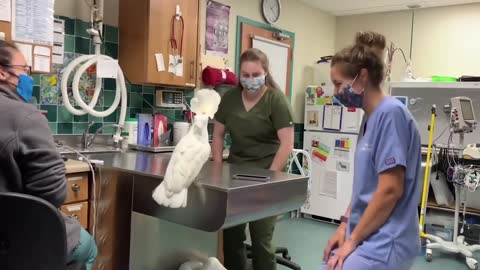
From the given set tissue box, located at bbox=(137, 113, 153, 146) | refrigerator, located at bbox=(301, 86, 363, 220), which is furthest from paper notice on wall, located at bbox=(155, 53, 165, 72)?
refrigerator, located at bbox=(301, 86, 363, 220)

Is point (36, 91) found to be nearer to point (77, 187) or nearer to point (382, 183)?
point (77, 187)

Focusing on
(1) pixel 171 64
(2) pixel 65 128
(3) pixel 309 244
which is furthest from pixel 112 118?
(3) pixel 309 244

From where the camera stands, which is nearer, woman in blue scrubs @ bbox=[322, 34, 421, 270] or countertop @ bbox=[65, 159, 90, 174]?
woman in blue scrubs @ bbox=[322, 34, 421, 270]

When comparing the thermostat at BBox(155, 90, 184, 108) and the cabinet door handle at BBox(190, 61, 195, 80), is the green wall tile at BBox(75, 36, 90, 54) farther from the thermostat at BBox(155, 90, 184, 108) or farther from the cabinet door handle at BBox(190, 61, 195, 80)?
the cabinet door handle at BBox(190, 61, 195, 80)

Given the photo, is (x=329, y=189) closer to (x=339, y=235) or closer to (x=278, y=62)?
(x=278, y=62)

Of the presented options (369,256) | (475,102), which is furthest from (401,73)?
(369,256)

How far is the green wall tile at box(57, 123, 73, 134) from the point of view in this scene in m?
2.81

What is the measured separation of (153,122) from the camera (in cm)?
321

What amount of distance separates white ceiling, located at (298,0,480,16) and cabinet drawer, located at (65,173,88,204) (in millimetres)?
3619

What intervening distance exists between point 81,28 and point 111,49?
256mm

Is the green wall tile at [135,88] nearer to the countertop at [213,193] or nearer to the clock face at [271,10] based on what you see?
the countertop at [213,193]

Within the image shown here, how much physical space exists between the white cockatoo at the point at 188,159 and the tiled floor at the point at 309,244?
1776 millimetres

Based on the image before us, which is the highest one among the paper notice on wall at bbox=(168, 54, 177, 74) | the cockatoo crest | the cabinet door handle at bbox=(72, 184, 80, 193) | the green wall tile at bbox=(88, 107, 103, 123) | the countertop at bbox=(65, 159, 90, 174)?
the paper notice on wall at bbox=(168, 54, 177, 74)

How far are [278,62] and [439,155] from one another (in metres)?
1.88
